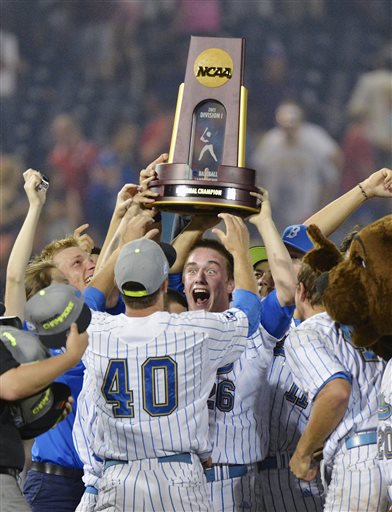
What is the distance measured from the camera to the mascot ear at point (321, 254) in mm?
3473

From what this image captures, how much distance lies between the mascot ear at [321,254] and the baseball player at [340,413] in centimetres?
19

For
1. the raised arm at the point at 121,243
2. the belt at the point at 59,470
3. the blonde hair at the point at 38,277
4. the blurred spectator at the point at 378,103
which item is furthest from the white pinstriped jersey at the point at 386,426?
the blurred spectator at the point at 378,103

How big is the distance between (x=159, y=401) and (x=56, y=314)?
0.55 metres

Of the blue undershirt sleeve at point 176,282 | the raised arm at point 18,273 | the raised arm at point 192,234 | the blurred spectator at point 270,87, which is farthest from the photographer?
the blurred spectator at point 270,87

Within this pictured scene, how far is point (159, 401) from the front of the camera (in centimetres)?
319

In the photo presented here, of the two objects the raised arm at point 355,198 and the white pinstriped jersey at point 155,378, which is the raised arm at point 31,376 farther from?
the raised arm at point 355,198

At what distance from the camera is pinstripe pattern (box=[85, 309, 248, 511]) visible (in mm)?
3191

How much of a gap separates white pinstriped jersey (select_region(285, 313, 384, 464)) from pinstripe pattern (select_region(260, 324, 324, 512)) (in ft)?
1.30

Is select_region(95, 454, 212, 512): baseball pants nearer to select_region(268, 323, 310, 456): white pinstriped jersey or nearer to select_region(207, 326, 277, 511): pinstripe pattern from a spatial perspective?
select_region(207, 326, 277, 511): pinstripe pattern

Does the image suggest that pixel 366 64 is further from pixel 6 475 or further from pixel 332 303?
pixel 6 475

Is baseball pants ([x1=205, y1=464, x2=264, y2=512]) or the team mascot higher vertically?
the team mascot

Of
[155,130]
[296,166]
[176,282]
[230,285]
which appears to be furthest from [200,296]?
[155,130]

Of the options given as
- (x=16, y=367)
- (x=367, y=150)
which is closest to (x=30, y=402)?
(x=16, y=367)

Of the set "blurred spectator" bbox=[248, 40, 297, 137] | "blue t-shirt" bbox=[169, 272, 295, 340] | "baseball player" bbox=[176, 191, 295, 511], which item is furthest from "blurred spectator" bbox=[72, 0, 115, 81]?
"blue t-shirt" bbox=[169, 272, 295, 340]
